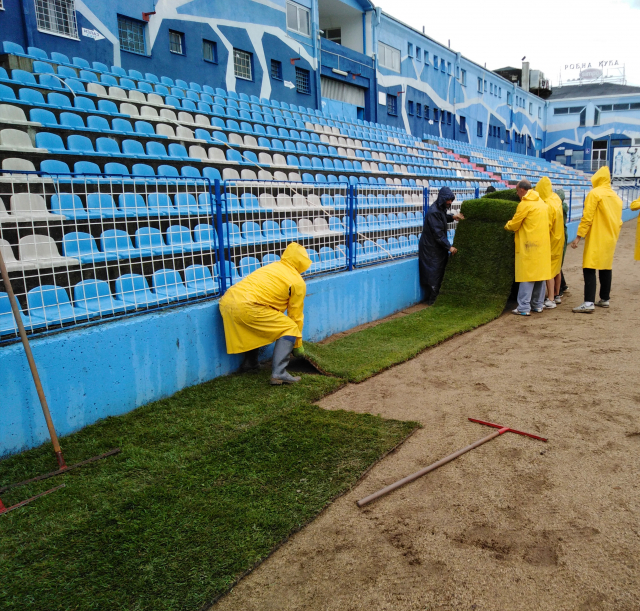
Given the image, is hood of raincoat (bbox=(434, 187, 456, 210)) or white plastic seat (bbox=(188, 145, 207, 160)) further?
white plastic seat (bbox=(188, 145, 207, 160))

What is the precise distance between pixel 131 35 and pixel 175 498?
10.9 metres

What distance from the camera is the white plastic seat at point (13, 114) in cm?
601

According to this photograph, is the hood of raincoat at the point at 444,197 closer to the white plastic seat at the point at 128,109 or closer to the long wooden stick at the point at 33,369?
the white plastic seat at the point at 128,109

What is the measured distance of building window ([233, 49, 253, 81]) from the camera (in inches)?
534

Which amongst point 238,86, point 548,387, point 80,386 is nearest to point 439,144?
point 238,86

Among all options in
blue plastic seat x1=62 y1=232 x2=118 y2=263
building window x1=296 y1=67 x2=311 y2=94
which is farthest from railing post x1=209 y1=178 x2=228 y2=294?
building window x1=296 y1=67 x2=311 y2=94

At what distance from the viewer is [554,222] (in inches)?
281

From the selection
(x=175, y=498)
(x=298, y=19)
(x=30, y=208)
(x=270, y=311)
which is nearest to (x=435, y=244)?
(x=270, y=311)

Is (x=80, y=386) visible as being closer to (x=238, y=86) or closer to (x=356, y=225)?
(x=356, y=225)

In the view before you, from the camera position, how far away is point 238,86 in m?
13.7

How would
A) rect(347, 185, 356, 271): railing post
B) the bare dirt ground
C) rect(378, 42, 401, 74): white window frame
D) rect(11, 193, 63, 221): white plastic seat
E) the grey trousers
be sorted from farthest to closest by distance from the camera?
rect(378, 42, 401, 74): white window frame
the grey trousers
rect(347, 185, 356, 271): railing post
rect(11, 193, 63, 221): white plastic seat
the bare dirt ground

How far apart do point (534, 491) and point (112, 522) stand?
7.31 feet

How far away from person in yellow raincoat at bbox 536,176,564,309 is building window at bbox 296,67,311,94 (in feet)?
35.5

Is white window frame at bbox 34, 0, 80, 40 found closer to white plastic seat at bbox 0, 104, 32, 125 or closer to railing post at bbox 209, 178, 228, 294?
white plastic seat at bbox 0, 104, 32, 125
